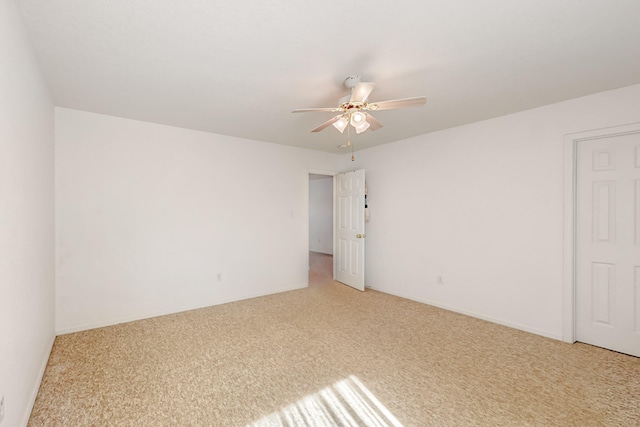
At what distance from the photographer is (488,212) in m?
3.39

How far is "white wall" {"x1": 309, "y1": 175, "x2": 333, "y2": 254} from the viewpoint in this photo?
26.8 ft

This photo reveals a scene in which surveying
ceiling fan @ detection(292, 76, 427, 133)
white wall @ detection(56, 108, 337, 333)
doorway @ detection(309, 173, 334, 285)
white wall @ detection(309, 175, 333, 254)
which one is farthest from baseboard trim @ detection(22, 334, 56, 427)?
white wall @ detection(309, 175, 333, 254)

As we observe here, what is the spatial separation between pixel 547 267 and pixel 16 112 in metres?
4.54

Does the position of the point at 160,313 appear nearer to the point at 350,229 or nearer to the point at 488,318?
the point at 350,229

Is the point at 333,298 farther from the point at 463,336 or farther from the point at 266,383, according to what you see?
the point at 266,383

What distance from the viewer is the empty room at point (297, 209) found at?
1.70m

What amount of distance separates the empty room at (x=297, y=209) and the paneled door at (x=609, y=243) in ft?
0.05

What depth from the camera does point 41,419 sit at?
173cm

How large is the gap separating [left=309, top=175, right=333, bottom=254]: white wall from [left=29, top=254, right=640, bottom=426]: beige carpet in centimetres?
Result: 495

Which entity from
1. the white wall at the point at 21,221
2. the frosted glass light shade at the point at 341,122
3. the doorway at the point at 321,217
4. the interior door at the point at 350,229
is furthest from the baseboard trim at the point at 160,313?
the doorway at the point at 321,217

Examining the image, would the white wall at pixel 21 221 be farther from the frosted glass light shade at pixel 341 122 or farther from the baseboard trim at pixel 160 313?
the frosted glass light shade at pixel 341 122

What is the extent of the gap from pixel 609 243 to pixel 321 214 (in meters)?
6.41

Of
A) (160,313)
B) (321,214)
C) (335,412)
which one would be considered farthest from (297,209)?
(321,214)

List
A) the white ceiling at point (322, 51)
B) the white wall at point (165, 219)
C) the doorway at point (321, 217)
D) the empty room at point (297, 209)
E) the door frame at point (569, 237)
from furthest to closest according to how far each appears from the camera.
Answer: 1. the doorway at point (321, 217)
2. the white wall at point (165, 219)
3. the door frame at point (569, 237)
4. the empty room at point (297, 209)
5. the white ceiling at point (322, 51)
